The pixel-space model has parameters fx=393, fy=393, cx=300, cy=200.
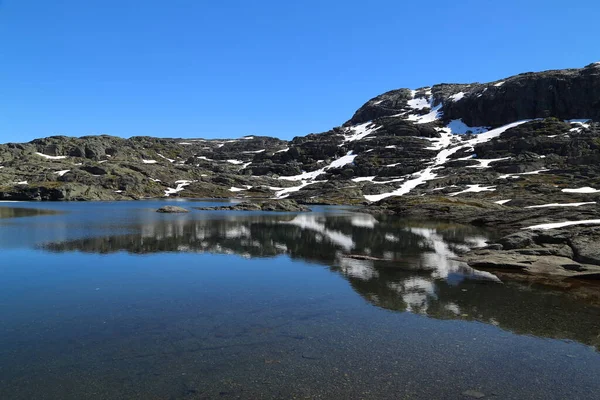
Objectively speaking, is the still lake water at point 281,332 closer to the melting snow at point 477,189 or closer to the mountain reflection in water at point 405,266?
the mountain reflection in water at point 405,266

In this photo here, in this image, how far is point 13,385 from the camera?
12898 mm

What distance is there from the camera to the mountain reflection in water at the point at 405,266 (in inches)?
877

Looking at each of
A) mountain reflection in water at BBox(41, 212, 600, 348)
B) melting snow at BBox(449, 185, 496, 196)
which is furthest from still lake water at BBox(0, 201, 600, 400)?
melting snow at BBox(449, 185, 496, 196)

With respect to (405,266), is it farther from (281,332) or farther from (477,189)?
(477,189)

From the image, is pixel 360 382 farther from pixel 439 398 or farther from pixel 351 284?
pixel 351 284

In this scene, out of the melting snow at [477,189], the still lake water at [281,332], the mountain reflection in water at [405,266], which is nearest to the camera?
the still lake water at [281,332]

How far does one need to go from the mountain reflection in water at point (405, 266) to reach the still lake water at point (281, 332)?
0.20 metres

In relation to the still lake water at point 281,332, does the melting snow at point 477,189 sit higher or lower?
higher

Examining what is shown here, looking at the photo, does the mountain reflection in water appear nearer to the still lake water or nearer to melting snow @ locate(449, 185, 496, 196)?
the still lake water

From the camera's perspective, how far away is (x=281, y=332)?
1877cm

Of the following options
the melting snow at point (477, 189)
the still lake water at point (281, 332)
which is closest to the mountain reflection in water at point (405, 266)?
the still lake water at point (281, 332)

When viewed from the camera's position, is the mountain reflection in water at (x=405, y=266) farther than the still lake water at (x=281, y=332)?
Yes

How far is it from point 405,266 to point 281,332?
21141 mm

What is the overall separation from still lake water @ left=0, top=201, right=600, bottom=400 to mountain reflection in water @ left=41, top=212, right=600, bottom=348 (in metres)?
0.20
